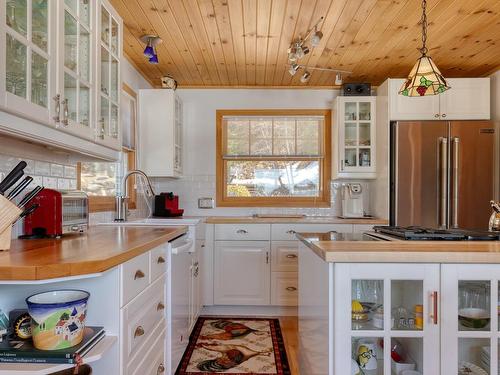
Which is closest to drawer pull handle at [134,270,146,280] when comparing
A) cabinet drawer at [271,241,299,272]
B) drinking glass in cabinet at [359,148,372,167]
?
cabinet drawer at [271,241,299,272]

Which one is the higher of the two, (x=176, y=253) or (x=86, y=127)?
(x=86, y=127)

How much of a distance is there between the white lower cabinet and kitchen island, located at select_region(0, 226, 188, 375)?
5.47 ft

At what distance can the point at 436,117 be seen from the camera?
11.2ft

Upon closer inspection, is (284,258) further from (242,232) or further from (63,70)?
(63,70)

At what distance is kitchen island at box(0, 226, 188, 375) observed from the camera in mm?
1035

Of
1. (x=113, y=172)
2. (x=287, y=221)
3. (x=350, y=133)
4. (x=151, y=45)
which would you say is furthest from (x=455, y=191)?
(x=113, y=172)

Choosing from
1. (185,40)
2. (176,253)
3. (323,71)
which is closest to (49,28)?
(176,253)

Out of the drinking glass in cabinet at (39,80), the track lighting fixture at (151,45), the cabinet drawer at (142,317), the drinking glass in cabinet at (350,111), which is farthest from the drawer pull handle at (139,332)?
the drinking glass in cabinet at (350,111)

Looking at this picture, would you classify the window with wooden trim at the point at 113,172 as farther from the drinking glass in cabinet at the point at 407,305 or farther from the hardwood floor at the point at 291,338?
the drinking glass in cabinet at the point at 407,305

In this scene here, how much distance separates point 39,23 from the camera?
1425mm

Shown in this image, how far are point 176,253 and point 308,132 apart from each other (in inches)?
96.1

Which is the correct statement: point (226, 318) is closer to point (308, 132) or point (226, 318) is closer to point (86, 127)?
point (308, 132)

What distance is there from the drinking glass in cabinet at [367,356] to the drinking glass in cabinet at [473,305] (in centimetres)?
31

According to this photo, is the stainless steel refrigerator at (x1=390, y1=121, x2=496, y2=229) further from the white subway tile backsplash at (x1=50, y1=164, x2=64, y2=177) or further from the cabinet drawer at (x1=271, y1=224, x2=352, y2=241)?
the white subway tile backsplash at (x1=50, y1=164, x2=64, y2=177)
